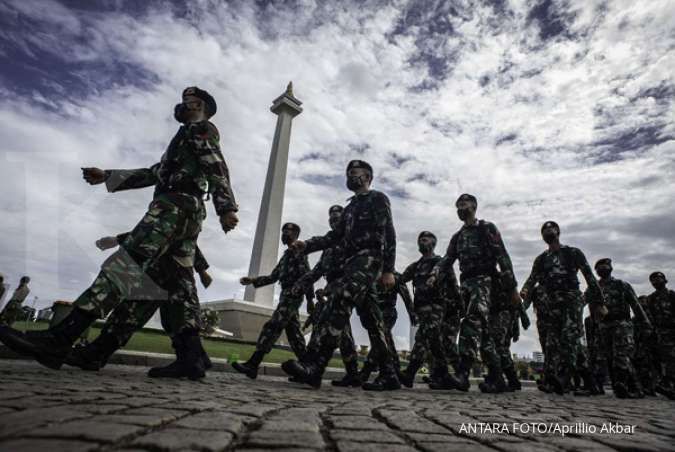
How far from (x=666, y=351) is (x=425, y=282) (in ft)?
17.5

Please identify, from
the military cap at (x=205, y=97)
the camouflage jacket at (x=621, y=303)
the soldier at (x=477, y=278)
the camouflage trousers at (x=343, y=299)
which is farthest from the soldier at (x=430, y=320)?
the military cap at (x=205, y=97)

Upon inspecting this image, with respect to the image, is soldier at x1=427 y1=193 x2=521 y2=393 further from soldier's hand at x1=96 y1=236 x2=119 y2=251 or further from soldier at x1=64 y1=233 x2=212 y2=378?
soldier's hand at x1=96 y1=236 x2=119 y2=251

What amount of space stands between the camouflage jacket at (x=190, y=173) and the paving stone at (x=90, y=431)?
2.57 meters

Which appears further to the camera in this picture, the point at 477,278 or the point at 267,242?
the point at 267,242

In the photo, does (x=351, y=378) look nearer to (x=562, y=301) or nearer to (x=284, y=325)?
(x=284, y=325)

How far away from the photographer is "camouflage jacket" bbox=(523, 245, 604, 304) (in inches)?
235

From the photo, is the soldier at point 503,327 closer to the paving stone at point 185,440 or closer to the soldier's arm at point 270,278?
the soldier's arm at point 270,278

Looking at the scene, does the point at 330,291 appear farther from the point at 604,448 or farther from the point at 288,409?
the point at 604,448

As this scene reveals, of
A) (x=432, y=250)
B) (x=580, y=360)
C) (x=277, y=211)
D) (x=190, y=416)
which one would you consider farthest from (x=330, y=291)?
(x=277, y=211)

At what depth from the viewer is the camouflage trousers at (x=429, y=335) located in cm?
593

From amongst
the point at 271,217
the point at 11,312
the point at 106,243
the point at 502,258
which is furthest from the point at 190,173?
the point at 271,217

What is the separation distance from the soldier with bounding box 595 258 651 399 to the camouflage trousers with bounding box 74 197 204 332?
6411 mm

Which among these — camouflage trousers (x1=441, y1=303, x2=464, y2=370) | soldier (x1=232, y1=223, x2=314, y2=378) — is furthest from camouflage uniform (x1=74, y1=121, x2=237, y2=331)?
camouflage trousers (x1=441, y1=303, x2=464, y2=370)

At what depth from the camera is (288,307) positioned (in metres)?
5.50
